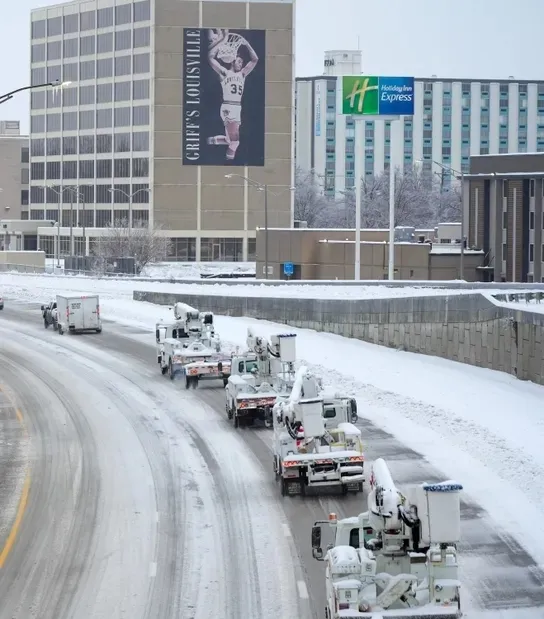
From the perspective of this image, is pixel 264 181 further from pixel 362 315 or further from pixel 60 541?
pixel 60 541

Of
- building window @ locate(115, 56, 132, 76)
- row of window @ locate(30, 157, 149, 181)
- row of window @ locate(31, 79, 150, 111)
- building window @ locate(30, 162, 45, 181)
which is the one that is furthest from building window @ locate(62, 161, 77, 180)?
building window @ locate(115, 56, 132, 76)

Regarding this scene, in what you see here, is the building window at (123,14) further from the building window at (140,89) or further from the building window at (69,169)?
the building window at (69,169)

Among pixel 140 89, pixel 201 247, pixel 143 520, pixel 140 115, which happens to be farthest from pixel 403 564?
pixel 140 89

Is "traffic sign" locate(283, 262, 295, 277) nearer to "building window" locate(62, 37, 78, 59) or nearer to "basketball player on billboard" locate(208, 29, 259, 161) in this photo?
"basketball player on billboard" locate(208, 29, 259, 161)

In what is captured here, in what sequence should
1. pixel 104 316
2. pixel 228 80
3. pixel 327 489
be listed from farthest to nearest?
pixel 228 80 < pixel 104 316 < pixel 327 489

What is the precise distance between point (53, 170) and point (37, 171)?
11.2 ft

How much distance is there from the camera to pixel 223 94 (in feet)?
481

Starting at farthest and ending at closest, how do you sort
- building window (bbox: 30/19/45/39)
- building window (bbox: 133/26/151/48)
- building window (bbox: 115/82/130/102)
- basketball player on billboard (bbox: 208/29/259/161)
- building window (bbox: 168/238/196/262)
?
building window (bbox: 30/19/45/39), building window (bbox: 115/82/130/102), building window (bbox: 133/26/151/48), building window (bbox: 168/238/196/262), basketball player on billboard (bbox: 208/29/259/161)

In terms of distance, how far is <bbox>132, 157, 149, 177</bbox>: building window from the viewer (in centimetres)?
15025

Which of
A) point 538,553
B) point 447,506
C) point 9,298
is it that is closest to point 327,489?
point 538,553

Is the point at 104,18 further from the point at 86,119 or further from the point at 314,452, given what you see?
the point at 314,452

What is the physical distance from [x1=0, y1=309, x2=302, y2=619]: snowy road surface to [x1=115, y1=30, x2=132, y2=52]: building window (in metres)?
117

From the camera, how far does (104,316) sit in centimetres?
6475

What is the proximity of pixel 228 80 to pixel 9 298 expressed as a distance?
75775 mm
